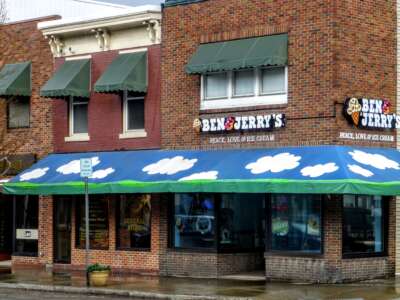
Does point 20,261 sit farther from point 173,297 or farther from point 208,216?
point 173,297

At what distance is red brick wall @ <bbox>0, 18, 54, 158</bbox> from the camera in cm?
3139

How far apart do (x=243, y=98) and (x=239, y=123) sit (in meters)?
0.75

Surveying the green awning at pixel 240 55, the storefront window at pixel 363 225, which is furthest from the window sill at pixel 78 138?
the storefront window at pixel 363 225

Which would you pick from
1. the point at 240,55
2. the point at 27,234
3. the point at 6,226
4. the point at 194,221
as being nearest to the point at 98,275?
the point at 194,221

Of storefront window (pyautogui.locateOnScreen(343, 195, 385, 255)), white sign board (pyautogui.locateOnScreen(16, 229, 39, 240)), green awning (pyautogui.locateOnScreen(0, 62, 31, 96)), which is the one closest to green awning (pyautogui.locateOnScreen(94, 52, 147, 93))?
green awning (pyautogui.locateOnScreen(0, 62, 31, 96))

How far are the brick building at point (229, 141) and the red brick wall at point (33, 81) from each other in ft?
1.99

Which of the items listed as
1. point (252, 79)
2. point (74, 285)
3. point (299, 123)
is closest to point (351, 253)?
point (299, 123)

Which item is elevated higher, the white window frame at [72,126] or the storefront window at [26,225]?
the white window frame at [72,126]

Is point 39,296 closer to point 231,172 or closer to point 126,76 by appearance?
point 231,172

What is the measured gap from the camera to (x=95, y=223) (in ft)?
97.7

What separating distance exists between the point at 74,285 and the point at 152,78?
6812mm

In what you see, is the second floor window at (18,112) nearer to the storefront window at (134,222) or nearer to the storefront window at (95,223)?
the storefront window at (95,223)

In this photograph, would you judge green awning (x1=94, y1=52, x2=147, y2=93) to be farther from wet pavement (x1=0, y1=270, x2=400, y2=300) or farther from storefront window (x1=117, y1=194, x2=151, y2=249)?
wet pavement (x1=0, y1=270, x2=400, y2=300)

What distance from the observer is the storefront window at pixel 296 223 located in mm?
24453
